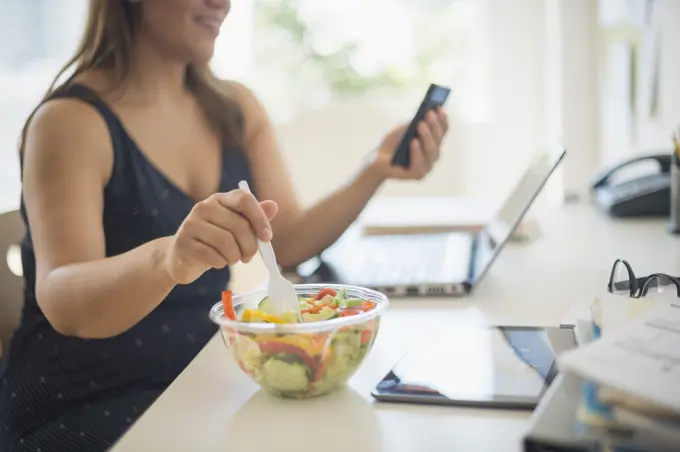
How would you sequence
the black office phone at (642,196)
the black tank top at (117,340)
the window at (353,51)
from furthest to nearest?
the window at (353,51)
the black office phone at (642,196)
the black tank top at (117,340)

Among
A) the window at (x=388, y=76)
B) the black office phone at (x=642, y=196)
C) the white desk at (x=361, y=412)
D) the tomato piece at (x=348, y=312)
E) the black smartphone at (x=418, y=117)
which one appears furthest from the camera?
the window at (x=388, y=76)

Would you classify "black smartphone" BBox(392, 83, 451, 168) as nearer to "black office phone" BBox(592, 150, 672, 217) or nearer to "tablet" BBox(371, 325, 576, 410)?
"tablet" BBox(371, 325, 576, 410)

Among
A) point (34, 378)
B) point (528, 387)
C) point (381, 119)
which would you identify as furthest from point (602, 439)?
point (381, 119)

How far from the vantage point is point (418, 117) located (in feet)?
3.54

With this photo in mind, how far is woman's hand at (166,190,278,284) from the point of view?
65 centimetres

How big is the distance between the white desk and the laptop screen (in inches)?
3.9

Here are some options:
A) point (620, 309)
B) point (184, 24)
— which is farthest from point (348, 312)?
point (184, 24)

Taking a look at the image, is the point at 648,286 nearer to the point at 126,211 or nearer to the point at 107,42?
the point at 126,211

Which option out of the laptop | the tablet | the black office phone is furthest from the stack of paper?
the black office phone

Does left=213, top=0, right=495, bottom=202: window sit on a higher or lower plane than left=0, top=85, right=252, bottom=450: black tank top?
higher

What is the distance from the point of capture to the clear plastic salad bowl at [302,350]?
0.61m

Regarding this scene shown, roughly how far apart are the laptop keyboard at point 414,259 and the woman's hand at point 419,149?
133 mm

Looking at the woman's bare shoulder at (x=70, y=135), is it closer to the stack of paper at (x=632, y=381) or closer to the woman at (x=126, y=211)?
the woman at (x=126, y=211)

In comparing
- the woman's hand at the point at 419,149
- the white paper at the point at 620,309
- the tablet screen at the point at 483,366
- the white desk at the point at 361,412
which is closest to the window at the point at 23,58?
the woman's hand at the point at 419,149
